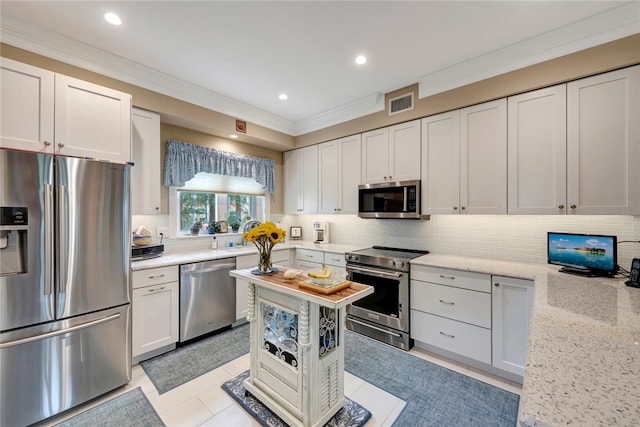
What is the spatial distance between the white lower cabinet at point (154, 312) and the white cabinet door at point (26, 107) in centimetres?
129

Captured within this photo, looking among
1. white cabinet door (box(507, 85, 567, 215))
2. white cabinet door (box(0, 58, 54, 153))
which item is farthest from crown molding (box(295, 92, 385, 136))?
white cabinet door (box(0, 58, 54, 153))

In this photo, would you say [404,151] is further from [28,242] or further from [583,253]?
[28,242]

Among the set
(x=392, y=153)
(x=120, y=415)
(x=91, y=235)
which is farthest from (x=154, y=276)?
(x=392, y=153)

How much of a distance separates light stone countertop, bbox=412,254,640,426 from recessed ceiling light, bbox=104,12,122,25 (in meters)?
3.11

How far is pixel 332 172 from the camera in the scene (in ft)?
12.9

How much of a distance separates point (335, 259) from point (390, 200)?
106 centimetres

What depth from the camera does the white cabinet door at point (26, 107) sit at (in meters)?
1.85

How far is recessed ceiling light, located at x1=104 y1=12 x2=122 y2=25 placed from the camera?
1947 millimetres

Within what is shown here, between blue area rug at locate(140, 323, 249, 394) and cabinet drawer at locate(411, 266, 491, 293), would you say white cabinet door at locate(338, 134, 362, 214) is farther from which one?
blue area rug at locate(140, 323, 249, 394)

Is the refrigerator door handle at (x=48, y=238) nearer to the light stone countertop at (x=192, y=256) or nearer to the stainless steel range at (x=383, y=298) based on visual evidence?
the light stone countertop at (x=192, y=256)

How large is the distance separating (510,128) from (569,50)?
2.21 ft

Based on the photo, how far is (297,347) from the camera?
70.9 inches

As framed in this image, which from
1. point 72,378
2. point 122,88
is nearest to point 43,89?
point 122,88

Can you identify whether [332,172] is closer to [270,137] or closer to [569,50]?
[270,137]
